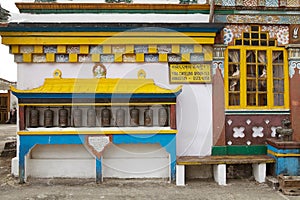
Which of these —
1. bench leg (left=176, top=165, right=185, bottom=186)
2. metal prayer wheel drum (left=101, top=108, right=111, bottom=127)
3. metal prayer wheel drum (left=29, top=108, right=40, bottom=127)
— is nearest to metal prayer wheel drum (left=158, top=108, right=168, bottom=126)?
bench leg (left=176, top=165, right=185, bottom=186)

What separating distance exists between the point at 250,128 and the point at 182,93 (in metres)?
1.71

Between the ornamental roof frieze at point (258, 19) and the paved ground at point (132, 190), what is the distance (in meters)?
3.49

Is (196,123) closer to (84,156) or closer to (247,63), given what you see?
(247,63)

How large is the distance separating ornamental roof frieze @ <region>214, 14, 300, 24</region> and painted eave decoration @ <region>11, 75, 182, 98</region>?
2032mm

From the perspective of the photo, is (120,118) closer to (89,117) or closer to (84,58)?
(89,117)

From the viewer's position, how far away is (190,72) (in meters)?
7.36

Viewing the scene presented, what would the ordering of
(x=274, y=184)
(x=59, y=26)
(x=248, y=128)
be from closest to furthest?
(x=274, y=184) < (x=59, y=26) < (x=248, y=128)

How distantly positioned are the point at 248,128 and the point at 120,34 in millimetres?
3475

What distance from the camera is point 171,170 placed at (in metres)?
6.82

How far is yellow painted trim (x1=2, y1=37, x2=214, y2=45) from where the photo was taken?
23.2 ft

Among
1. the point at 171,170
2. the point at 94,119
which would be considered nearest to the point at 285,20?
the point at 171,170

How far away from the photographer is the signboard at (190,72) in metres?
7.34

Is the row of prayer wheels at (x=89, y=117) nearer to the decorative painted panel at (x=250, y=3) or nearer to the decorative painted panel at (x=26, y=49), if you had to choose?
the decorative painted panel at (x=26, y=49)

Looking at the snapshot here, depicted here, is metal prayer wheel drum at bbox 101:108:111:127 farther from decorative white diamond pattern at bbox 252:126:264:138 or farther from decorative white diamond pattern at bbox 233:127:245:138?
decorative white diamond pattern at bbox 252:126:264:138
